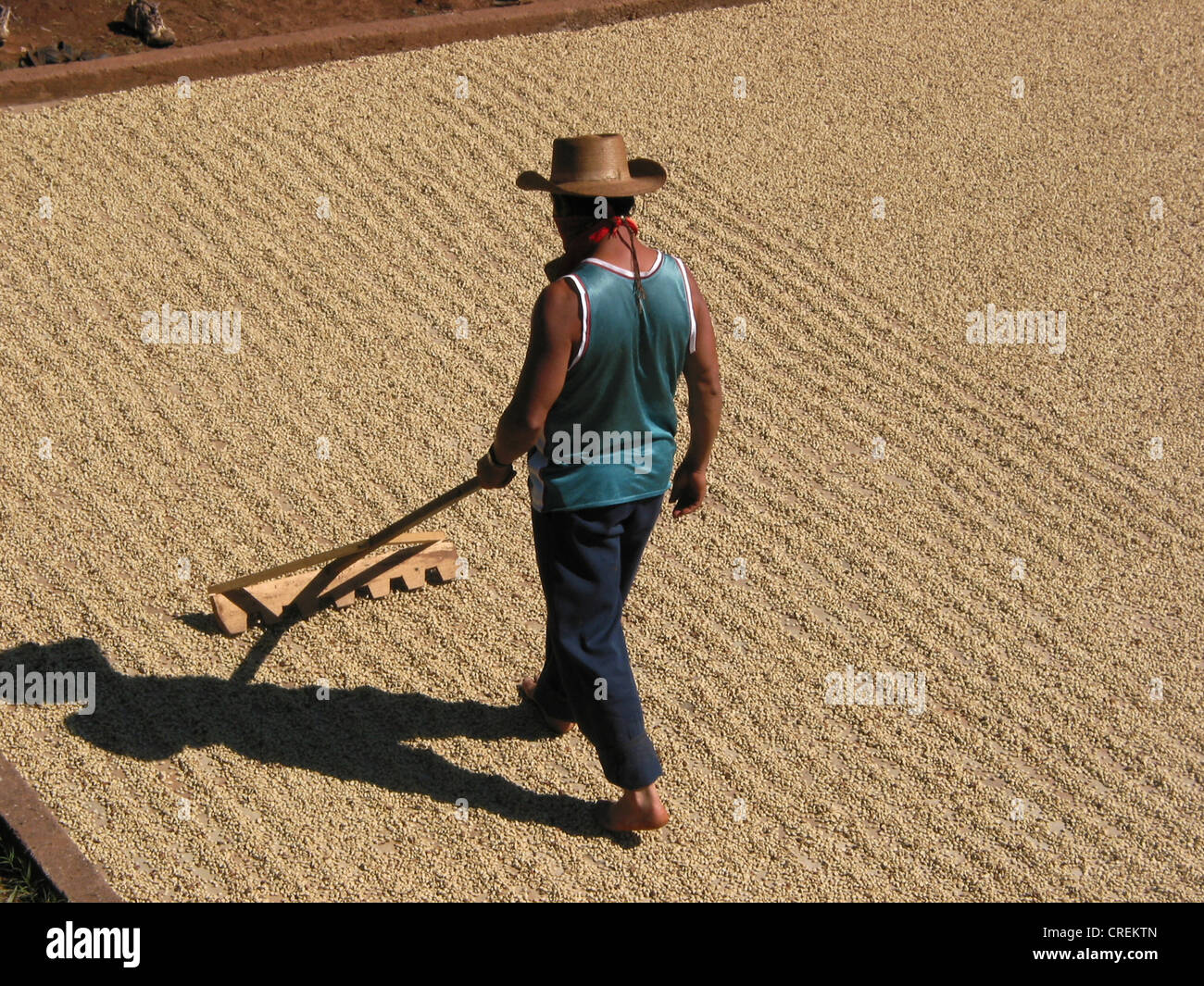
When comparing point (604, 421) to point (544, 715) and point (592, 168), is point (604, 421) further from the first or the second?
point (544, 715)

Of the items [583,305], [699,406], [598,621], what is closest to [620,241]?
[583,305]

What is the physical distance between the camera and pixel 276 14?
8891 millimetres

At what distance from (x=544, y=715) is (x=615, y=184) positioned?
1.92 meters

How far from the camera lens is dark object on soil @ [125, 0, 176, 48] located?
8.45m

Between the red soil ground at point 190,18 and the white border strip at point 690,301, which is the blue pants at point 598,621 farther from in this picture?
the red soil ground at point 190,18

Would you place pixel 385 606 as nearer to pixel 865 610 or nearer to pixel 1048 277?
pixel 865 610

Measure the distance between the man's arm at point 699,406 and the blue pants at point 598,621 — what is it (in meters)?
0.22

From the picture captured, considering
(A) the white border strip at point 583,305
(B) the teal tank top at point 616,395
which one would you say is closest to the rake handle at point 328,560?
(B) the teal tank top at point 616,395

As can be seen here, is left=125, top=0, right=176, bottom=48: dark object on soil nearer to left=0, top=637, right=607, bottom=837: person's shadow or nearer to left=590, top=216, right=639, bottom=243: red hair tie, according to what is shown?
left=0, top=637, right=607, bottom=837: person's shadow

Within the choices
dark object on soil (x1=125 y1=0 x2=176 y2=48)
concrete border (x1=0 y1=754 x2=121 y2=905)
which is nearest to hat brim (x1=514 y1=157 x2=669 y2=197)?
concrete border (x1=0 y1=754 x2=121 y2=905)

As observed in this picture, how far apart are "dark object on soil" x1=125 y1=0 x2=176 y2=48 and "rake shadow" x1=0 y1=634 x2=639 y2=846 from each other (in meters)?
4.83

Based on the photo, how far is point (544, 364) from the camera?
4012 mm

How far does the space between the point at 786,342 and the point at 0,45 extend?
5239 mm
